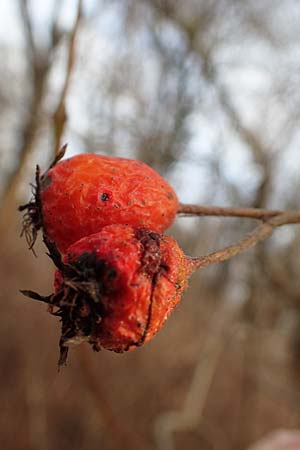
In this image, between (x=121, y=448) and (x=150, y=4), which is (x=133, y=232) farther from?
(x=121, y=448)

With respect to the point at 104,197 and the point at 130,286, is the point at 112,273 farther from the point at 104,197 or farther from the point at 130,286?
the point at 104,197

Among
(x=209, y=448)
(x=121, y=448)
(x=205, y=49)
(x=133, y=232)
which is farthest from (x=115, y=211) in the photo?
(x=209, y=448)

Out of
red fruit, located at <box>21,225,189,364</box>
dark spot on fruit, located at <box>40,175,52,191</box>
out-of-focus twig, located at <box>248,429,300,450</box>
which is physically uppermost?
dark spot on fruit, located at <box>40,175,52,191</box>

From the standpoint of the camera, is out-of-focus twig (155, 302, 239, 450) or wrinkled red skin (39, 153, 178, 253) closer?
wrinkled red skin (39, 153, 178, 253)

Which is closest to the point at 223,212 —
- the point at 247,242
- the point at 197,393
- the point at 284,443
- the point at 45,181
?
the point at 247,242

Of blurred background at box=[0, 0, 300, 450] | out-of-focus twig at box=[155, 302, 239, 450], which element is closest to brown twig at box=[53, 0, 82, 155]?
blurred background at box=[0, 0, 300, 450]

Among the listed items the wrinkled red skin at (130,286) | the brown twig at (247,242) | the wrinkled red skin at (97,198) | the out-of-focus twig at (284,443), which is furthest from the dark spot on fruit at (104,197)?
the out-of-focus twig at (284,443)

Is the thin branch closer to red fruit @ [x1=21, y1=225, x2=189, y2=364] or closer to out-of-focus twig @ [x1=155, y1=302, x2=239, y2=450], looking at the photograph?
red fruit @ [x1=21, y1=225, x2=189, y2=364]
